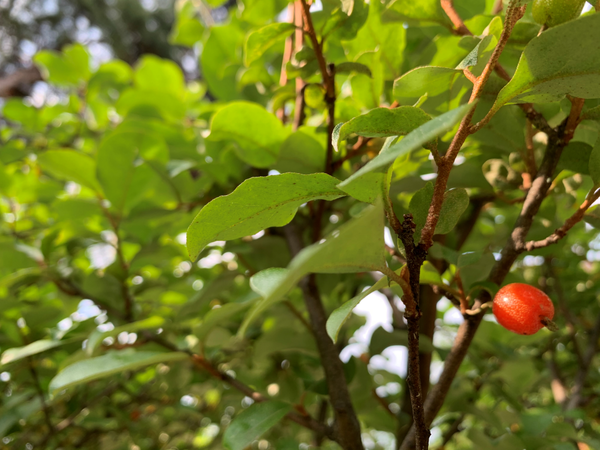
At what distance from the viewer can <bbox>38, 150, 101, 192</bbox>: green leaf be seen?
842mm

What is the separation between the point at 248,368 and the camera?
1.21 meters

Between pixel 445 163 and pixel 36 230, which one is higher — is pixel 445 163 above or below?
above

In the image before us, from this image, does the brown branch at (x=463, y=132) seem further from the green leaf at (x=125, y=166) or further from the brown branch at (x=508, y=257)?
the green leaf at (x=125, y=166)

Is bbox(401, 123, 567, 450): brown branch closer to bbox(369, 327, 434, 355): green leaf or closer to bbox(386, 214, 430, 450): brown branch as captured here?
bbox(386, 214, 430, 450): brown branch

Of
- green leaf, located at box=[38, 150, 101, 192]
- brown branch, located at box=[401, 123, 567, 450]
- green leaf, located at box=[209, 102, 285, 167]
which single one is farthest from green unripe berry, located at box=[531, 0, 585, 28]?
green leaf, located at box=[38, 150, 101, 192]

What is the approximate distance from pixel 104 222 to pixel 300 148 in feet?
2.25

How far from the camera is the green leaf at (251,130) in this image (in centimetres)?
64

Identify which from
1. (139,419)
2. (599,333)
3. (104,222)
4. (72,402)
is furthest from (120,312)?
(599,333)

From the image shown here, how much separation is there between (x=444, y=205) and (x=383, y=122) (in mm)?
112

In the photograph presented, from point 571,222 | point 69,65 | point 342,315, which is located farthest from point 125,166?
point 69,65

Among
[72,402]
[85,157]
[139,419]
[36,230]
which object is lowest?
[139,419]

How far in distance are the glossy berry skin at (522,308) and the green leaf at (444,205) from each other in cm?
9

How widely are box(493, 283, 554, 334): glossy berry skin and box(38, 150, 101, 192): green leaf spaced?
0.80m

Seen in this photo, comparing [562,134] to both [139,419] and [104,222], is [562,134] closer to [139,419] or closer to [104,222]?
[104,222]
